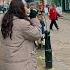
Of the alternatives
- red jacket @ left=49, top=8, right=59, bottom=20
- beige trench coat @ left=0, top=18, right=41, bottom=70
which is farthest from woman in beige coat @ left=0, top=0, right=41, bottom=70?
red jacket @ left=49, top=8, right=59, bottom=20

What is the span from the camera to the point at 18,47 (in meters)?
4.91

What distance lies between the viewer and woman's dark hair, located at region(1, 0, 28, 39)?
16.1 feet

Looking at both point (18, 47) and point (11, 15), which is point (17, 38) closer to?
point (18, 47)

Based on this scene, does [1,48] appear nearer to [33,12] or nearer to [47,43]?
[33,12]

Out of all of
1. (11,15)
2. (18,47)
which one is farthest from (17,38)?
(11,15)

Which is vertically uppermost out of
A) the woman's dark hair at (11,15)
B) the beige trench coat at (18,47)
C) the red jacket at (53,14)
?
the woman's dark hair at (11,15)

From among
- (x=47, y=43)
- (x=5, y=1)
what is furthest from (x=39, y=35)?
(x=47, y=43)

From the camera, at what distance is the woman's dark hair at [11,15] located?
16.1 ft

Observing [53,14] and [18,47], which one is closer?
[18,47]

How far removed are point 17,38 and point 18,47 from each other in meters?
0.11

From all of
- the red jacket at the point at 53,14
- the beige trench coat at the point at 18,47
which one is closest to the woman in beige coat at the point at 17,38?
the beige trench coat at the point at 18,47

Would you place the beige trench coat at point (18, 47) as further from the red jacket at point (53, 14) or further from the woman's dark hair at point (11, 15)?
the red jacket at point (53, 14)

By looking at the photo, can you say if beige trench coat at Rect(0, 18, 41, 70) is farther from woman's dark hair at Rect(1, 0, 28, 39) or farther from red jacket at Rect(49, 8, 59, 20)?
red jacket at Rect(49, 8, 59, 20)

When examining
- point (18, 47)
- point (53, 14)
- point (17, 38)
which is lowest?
point (53, 14)
